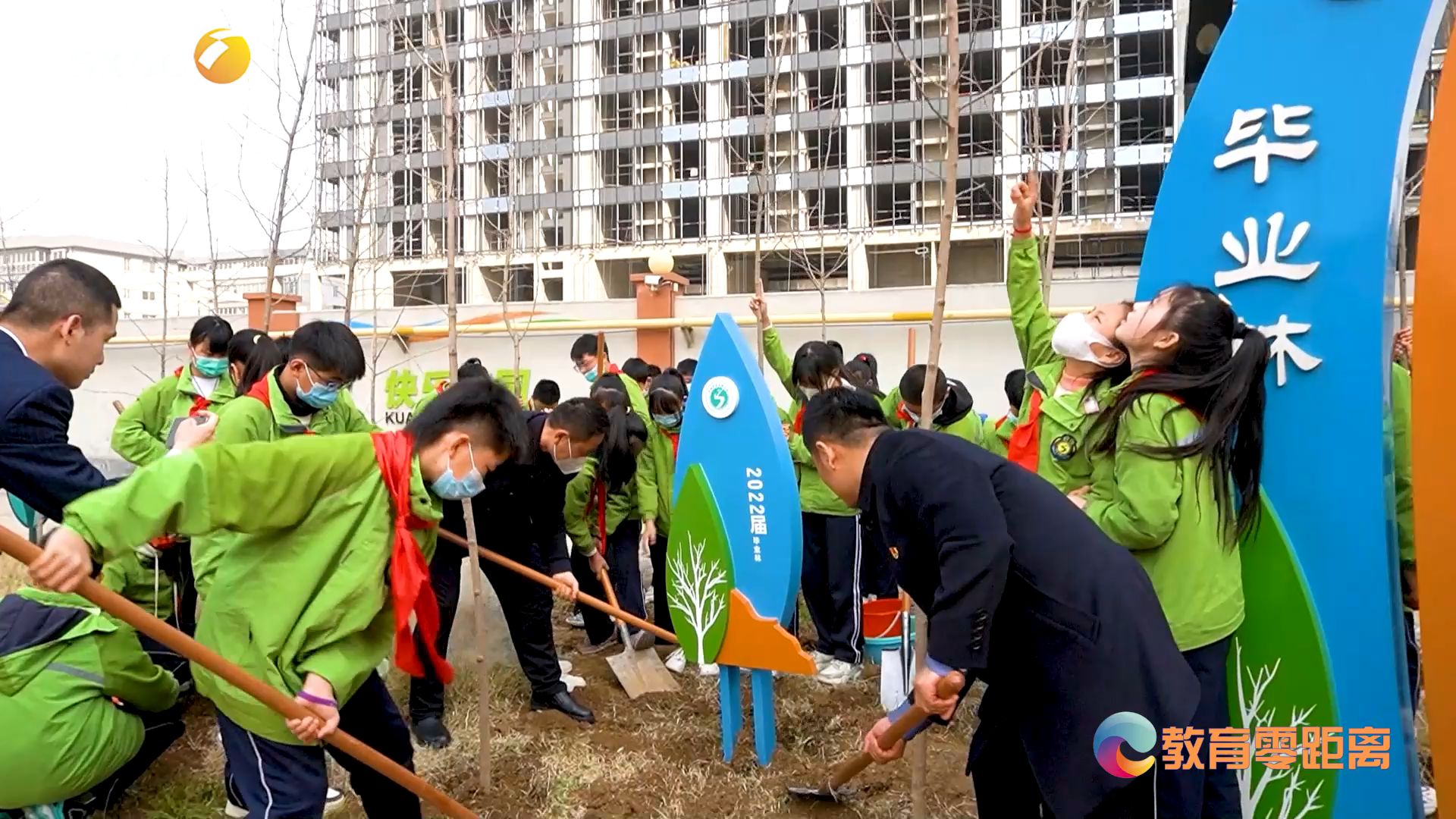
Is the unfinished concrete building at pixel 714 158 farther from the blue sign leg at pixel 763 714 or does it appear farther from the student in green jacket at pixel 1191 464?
the student in green jacket at pixel 1191 464

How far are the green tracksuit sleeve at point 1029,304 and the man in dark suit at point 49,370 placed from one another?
9.24 ft

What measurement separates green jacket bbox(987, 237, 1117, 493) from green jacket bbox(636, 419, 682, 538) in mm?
2377

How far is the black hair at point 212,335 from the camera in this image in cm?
453

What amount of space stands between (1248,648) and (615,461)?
116 inches

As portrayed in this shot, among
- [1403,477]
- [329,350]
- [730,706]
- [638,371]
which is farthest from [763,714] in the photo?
[638,371]

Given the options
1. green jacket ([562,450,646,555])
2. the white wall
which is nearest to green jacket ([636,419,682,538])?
green jacket ([562,450,646,555])

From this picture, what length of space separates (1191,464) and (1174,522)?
Result: 16 cm

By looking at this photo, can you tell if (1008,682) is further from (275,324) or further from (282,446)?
(275,324)

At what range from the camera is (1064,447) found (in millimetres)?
2748

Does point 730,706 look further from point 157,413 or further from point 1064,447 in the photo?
point 157,413

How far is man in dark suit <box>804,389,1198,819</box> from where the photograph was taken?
1864mm

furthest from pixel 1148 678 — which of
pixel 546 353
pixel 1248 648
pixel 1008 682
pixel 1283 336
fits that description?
pixel 546 353

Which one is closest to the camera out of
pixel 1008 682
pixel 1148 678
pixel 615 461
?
pixel 1148 678

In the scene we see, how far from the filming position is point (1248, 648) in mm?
2777
